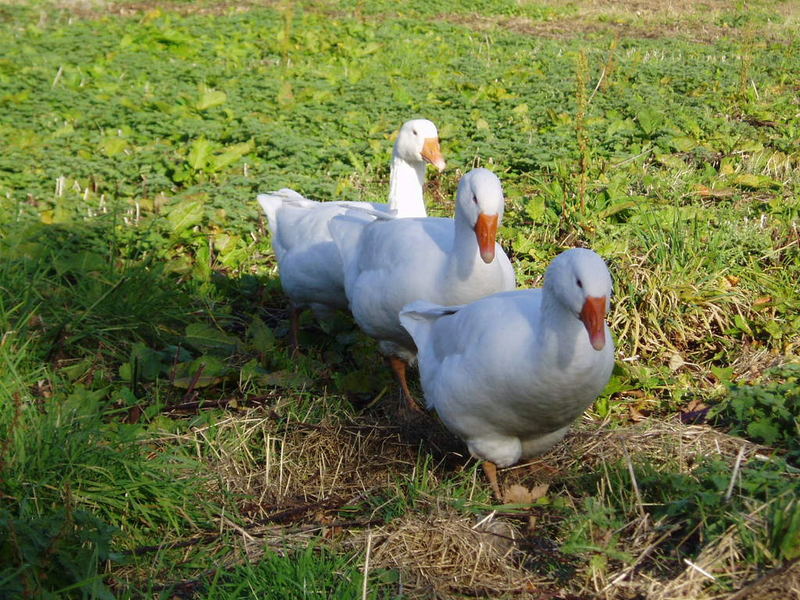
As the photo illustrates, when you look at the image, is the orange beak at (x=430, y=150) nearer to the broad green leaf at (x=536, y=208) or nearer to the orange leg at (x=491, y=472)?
the broad green leaf at (x=536, y=208)

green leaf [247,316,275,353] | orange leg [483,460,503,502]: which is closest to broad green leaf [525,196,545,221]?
green leaf [247,316,275,353]

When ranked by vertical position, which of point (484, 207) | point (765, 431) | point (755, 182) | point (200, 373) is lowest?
point (200, 373)

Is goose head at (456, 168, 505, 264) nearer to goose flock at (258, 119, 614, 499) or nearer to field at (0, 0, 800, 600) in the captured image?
goose flock at (258, 119, 614, 499)

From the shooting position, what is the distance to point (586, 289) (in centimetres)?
294

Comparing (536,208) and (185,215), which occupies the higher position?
(536,208)

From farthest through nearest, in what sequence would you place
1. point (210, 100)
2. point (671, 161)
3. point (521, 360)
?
point (210, 100) < point (671, 161) < point (521, 360)

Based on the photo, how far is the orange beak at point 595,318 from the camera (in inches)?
114

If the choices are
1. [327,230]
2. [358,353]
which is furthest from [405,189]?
[358,353]

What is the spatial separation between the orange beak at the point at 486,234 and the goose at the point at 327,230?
1.20 metres

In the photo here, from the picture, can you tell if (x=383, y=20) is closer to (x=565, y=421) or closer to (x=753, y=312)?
(x=753, y=312)

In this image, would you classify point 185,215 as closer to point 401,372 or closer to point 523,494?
point 401,372

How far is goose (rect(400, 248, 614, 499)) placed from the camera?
3.01 meters

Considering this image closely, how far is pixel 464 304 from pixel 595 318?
1.18 metres

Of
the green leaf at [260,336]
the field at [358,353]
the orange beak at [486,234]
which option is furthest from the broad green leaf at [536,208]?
the orange beak at [486,234]
